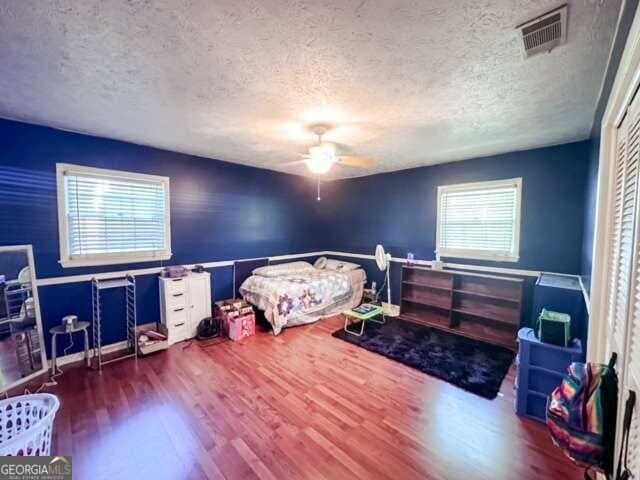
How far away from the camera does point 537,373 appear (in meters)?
2.16

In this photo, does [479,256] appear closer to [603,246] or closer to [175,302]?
[603,246]

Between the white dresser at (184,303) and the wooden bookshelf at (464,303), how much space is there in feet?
10.0

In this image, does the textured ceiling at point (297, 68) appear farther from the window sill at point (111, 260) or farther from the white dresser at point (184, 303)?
the white dresser at point (184, 303)

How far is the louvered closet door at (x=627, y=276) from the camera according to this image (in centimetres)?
95

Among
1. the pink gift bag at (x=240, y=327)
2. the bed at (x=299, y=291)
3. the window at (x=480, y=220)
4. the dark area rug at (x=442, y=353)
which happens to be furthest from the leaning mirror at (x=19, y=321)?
the window at (x=480, y=220)

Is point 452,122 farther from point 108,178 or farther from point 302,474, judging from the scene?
point 108,178

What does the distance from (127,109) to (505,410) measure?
4.07 metres

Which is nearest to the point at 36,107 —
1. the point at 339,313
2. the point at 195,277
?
the point at 195,277

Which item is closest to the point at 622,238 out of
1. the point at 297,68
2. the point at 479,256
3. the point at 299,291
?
the point at 297,68

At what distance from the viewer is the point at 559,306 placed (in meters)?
2.46

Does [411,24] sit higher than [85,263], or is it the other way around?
[411,24]

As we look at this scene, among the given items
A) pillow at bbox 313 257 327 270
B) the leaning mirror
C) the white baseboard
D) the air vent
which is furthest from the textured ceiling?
pillow at bbox 313 257 327 270

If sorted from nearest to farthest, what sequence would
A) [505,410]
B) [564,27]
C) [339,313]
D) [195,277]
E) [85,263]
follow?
[564,27] → [505,410] → [85,263] → [195,277] → [339,313]

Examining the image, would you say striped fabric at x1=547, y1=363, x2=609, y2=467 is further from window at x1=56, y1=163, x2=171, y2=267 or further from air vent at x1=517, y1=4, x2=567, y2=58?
window at x1=56, y1=163, x2=171, y2=267
